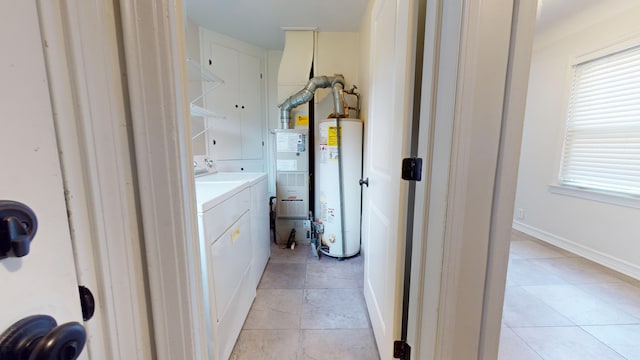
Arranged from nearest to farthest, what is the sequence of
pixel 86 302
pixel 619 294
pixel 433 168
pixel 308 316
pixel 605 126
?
1. pixel 86 302
2. pixel 433 168
3. pixel 308 316
4. pixel 619 294
5. pixel 605 126

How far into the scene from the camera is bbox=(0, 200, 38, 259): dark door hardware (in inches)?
10.1

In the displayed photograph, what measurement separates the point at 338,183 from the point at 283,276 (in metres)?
1.07

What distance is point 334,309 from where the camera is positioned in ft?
5.80

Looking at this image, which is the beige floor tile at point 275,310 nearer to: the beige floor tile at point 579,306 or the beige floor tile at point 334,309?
the beige floor tile at point 334,309

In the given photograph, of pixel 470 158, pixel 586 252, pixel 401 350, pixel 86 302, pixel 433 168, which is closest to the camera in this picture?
pixel 86 302

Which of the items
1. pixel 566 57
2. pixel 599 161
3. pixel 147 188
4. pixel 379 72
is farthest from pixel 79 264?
pixel 566 57

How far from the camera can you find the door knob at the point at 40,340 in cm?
26

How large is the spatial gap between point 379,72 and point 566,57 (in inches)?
113

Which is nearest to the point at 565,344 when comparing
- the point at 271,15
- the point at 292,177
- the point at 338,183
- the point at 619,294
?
the point at 619,294

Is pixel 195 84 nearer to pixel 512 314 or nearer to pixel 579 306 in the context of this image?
pixel 512 314

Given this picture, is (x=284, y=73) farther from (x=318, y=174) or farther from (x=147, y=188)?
(x=147, y=188)

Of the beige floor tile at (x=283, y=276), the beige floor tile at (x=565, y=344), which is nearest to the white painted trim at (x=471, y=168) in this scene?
the beige floor tile at (x=565, y=344)

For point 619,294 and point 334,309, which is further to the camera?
point 619,294

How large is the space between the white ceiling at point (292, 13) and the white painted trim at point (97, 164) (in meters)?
2.39
